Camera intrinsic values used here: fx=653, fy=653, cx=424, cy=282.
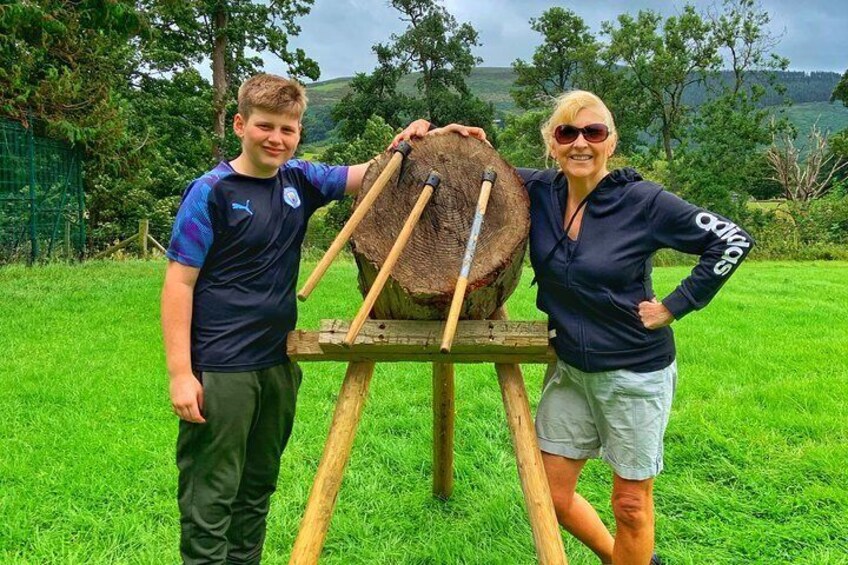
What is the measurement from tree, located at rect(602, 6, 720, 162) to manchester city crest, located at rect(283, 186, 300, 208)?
3264 cm

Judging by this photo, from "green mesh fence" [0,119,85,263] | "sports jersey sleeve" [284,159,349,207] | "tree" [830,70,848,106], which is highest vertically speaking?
"tree" [830,70,848,106]

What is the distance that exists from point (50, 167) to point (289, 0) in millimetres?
12218

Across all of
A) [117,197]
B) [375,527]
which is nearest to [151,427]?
[375,527]

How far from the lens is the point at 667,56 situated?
1292 inches

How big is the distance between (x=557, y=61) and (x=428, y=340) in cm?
3760

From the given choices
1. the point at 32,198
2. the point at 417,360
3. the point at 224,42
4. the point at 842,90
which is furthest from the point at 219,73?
the point at 842,90

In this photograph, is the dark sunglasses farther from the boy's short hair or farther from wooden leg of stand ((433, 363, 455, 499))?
wooden leg of stand ((433, 363, 455, 499))

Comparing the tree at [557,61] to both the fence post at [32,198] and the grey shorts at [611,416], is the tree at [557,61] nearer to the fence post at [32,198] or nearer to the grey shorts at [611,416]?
the fence post at [32,198]

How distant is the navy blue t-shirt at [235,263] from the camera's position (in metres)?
2.10

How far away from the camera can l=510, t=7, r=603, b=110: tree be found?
3566 cm

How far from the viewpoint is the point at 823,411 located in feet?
14.5

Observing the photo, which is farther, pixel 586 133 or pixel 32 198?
pixel 32 198

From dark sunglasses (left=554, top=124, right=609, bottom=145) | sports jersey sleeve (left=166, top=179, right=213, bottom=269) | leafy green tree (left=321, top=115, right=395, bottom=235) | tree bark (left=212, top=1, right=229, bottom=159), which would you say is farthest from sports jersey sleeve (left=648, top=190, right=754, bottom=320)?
leafy green tree (left=321, top=115, right=395, bottom=235)

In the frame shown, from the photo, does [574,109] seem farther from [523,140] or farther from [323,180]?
[523,140]
